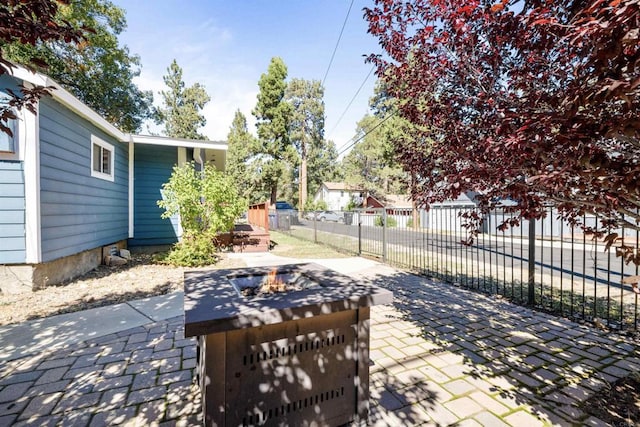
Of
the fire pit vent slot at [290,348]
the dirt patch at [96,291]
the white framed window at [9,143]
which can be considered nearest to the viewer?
the fire pit vent slot at [290,348]

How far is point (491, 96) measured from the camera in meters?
2.23

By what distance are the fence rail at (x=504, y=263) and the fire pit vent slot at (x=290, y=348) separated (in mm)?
1642

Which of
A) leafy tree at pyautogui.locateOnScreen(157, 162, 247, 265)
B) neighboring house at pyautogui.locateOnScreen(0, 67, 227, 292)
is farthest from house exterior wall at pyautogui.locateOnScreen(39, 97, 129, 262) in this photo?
leafy tree at pyautogui.locateOnScreen(157, 162, 247, 265)

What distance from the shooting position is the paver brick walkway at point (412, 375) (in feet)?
6.80

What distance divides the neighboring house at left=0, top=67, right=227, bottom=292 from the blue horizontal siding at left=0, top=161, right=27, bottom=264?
0.5 inches

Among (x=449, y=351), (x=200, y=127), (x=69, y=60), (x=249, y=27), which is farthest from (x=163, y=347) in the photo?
(x=200, y=127)

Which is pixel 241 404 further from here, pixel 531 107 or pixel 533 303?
pixel 533 303

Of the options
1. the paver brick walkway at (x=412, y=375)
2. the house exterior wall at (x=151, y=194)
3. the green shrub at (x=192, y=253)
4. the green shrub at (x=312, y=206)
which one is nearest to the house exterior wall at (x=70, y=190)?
the house exterior wall at (x=151, y=194)

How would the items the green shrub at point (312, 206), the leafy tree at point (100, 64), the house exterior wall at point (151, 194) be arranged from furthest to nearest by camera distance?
the green shrub at point (312, 206) → the leafy tree at point (100, 64) → the house exterior wall at point (151, 194)

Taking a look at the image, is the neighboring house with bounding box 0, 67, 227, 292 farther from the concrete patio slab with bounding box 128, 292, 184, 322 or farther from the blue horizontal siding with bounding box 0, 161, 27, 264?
the concrete patio slab with bounding box 128, 292, 184, 322

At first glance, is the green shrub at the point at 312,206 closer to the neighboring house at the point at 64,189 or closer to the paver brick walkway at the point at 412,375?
the neighboring house at the point at 64,189

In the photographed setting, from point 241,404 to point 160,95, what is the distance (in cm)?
3355

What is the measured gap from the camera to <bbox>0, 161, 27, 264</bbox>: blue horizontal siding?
453 cm

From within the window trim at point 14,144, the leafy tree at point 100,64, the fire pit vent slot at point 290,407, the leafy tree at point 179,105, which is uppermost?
the leafy tree at point 179,105
